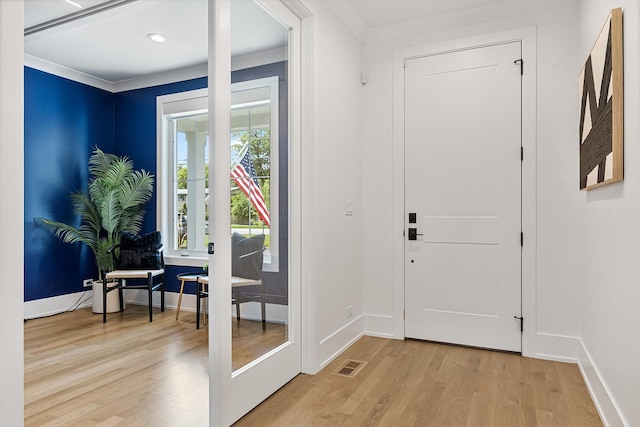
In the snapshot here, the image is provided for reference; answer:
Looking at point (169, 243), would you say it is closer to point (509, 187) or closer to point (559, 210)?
point (509, 187)

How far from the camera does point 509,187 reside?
128 inches

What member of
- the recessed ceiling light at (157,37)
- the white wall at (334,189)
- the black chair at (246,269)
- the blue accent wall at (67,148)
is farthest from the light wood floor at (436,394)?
the recessed ceiling light at (157,37)

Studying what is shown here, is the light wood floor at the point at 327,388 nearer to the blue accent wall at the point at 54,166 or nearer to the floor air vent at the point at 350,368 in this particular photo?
the floor air vent at the point at 350,368

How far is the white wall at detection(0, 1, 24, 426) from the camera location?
3.72 ft

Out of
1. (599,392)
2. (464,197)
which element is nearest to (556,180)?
(464,197)

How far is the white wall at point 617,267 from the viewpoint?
5.50ft

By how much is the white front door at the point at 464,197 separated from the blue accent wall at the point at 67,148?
2.75 meters

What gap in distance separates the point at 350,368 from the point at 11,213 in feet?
7.67

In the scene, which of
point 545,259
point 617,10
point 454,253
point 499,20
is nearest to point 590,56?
point 617,10

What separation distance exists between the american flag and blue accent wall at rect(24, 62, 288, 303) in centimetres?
279

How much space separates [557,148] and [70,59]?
16.0 feet

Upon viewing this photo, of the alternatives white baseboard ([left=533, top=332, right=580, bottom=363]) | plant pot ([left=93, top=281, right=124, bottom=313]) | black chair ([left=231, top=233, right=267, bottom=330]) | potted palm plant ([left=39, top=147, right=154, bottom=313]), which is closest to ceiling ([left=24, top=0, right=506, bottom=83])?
black chair ([left=231, top=233, right=267, bottom=330])

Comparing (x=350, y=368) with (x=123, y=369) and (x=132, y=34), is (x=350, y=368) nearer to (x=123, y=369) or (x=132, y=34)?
(x=123, y=369)

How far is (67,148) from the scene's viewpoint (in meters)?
4.80
